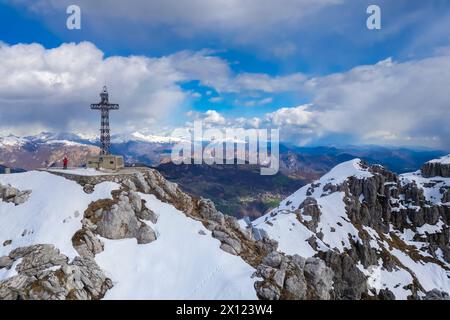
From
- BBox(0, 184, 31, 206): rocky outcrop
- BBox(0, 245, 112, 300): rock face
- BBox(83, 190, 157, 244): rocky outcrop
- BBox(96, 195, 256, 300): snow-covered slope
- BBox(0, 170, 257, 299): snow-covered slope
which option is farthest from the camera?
BBox(0, 184, 31, 206): rocky outcrop

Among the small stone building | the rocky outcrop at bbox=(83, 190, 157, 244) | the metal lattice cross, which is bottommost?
the rocky outcrop at bbox=(83, 190, 157, 244)

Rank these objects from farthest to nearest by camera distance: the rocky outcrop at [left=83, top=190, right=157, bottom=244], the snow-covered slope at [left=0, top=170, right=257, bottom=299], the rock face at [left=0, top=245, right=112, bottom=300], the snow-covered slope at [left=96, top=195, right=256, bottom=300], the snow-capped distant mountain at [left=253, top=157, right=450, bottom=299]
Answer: the snow-capped distant mountain at [left=253, top=157, right=450, bottom=299]
the rocky outcrop at [left=83, top=190, right=157, bottom=244]
the snow-covered slope at [left=0, top=170, right=257, bottom=299]
the snow-covered slope at [left=96, top=195, right=256, bottom=300]
the rock face at [left=0, top=245, right=112, bottom=300]

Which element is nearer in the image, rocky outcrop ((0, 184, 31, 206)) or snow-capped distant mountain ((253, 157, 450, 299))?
rocky outcrop ((0, 184, 31, 206))

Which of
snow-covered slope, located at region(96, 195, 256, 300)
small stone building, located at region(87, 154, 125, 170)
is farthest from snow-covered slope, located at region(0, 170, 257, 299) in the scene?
small stone building, located at region(87, 154, 125, 170)

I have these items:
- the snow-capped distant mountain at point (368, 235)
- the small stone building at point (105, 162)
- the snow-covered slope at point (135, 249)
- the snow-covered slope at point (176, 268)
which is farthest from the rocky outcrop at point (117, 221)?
the snow-capped distant mountain at point (368, 235)

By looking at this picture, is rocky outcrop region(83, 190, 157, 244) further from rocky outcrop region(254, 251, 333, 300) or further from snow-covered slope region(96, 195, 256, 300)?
rocky outcrop region(254, 251, 333, 300)

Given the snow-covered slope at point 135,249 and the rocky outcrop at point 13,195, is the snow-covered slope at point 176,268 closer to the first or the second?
A: the snow-covered slope at point 135,249
